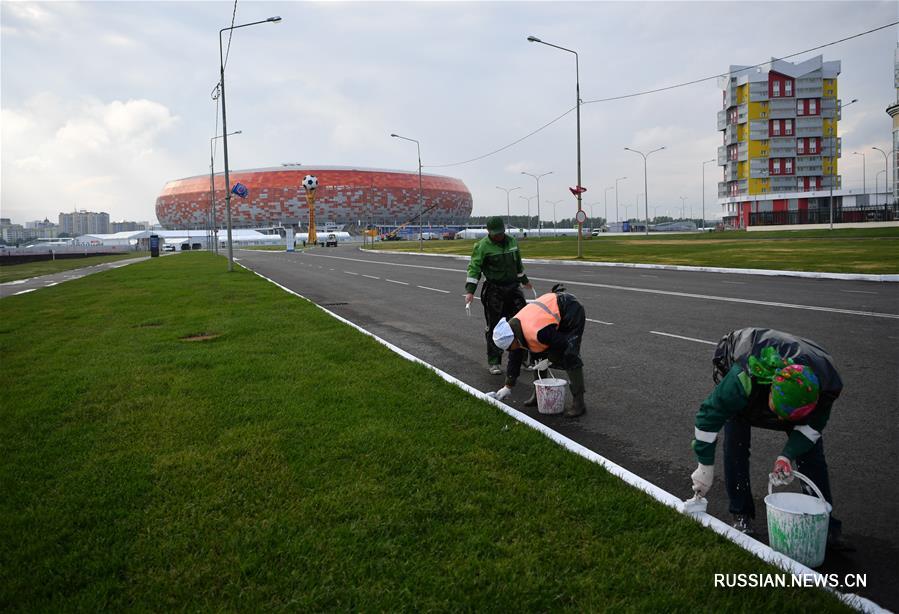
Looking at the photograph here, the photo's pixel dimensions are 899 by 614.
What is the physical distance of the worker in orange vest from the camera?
5402mm

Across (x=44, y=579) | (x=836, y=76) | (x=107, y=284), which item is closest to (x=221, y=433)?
(x=44, y=579)

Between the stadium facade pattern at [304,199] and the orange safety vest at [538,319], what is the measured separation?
450ft

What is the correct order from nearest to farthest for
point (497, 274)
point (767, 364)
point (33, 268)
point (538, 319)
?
point (767, 364) → point (538, 319) → point (497, 274) → point (33, 268)

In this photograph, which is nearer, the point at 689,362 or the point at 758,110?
the point at 689,362

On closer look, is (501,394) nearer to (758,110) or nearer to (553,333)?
(553,333)

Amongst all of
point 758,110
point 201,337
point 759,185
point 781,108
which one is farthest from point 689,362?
point 781,108

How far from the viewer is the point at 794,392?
3016mm

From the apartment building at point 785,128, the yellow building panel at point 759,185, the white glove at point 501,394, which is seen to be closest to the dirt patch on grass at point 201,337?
the white glove at point 501,394

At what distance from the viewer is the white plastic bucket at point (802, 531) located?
316cm

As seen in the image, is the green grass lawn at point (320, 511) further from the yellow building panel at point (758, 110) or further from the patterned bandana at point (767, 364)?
the yellow building panel at point (758, 110)

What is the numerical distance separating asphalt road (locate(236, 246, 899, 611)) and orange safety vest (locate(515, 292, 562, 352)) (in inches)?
29.2

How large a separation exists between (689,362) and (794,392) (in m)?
5.02

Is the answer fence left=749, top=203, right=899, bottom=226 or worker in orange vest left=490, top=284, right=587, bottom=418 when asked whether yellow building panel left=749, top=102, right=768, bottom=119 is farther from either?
worker in orange vest left=490, top=284, right=587, bottom=418

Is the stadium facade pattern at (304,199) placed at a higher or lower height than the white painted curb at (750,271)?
higher
